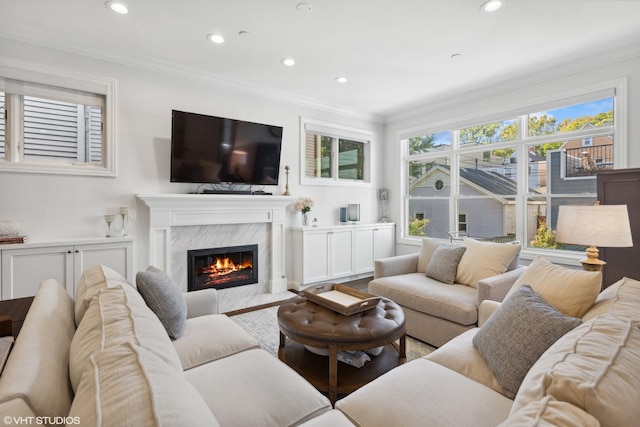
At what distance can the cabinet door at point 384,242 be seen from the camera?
518 centimetres

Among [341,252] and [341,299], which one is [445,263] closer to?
[341,299]

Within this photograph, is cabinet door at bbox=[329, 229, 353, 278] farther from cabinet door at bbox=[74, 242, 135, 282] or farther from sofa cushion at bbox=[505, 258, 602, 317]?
sofa cushion at bbox=[505, 258, 602, 317]

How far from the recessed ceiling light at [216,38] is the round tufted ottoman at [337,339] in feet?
7.96

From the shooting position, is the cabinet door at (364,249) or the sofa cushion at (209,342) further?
the cabinet door at (364,249)

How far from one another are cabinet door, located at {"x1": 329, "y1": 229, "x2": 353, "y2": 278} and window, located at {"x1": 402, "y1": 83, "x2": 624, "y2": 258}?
1224mm

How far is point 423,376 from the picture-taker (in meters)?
1.45

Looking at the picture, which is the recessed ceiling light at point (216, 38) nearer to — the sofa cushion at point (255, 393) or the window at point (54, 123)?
the window at point (54, 123)

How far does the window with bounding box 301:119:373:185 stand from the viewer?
475 centimetres

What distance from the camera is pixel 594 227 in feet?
6.81

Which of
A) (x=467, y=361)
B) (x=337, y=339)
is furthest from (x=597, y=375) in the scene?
(x=337, y=339)

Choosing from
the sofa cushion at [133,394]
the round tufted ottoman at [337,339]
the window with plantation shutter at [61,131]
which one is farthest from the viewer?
the window with plantation shutter at [61,131]

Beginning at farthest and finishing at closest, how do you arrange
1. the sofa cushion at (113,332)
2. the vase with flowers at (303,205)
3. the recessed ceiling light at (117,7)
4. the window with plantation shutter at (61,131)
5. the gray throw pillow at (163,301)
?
the vase with flowers at (303,205), the window with plantation shutter at (61,131), the recessed ceiling light at (117,7), the gray throw pillow at (163,301), the sofa cushion at (113,332)

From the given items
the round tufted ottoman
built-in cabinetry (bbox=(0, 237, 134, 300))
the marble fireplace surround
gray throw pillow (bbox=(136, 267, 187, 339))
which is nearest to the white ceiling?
the marble fireplace surround

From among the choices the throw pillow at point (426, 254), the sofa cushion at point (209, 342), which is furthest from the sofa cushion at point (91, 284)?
the throw pillow at point (426, 254)
